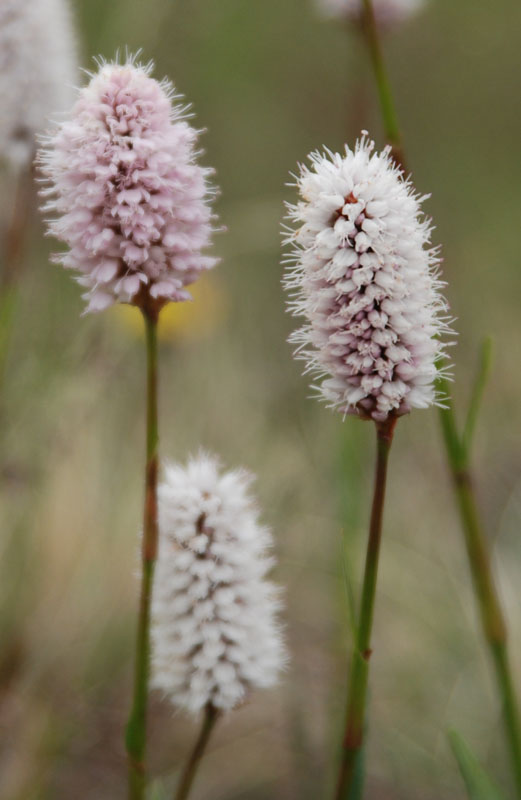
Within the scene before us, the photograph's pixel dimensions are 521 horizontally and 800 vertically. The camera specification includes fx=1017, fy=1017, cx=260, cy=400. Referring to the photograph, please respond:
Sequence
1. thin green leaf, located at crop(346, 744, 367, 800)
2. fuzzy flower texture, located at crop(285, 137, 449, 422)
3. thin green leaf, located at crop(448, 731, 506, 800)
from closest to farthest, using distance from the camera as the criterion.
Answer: fuzzy flower texture, located at crop(285, 137, 449, 422), thin green leaf, located at crop(448, 731, 506, 800), thin green leaf, located at crop(346, 744, 367, 800)

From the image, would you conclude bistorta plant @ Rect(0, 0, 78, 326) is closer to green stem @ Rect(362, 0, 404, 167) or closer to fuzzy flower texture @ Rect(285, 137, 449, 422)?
green stem @ Rect(362, 0, 404, 167)

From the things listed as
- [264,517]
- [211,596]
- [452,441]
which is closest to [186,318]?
[264,517]

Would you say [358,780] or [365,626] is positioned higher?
[365,626]

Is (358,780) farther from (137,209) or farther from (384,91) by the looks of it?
(384,91)

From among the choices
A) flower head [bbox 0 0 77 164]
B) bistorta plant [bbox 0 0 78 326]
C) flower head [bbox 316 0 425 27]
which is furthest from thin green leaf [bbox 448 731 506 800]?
flower head [bbox 316 0 425 27]

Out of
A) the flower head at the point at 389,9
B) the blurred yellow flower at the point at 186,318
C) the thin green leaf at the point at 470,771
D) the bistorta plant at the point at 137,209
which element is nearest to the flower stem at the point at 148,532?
the bistorta plant at the point at 137,209

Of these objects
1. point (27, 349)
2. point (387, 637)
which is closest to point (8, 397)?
point (27, 349)
